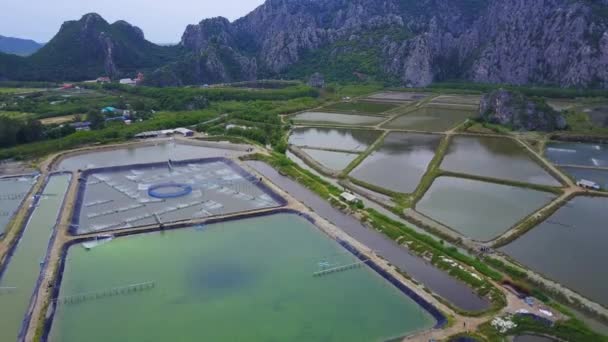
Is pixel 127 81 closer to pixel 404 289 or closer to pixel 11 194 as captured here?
pixel 11 194

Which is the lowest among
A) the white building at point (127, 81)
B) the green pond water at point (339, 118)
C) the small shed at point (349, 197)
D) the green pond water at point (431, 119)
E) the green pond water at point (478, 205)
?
the green pond water at point (478, 205)

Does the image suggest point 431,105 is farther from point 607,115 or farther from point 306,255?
point 306,255

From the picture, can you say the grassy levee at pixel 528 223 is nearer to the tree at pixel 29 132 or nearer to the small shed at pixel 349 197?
the small shed at pixel 349 197

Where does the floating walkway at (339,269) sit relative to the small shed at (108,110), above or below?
below

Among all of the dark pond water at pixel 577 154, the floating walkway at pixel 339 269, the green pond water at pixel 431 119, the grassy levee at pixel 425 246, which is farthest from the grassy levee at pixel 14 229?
the dark pond water at pixel 577 154

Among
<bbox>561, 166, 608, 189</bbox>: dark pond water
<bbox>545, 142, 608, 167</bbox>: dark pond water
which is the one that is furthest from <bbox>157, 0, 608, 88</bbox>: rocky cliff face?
<bbox>561, 166, 608, 189</bbox>: dark pond water

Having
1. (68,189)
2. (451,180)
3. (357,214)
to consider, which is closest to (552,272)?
(357,214)
